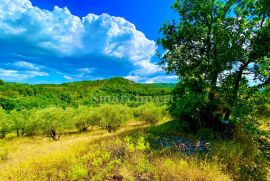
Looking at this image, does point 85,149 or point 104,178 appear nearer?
point 104,178

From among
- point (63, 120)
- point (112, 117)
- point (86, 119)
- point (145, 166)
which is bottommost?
point (86, 119)

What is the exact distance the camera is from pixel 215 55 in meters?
14.7

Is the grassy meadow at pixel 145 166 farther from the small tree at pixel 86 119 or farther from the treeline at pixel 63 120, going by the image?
the small tree at pixel 86 119

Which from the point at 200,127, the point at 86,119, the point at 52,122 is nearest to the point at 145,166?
the point at 200,127

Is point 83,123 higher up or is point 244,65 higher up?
point 244,65

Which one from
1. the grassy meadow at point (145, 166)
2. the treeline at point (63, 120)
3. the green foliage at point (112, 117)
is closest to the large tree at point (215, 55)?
the grassy meadow at point (145, 166)

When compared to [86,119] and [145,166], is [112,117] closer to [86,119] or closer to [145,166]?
[86,119]

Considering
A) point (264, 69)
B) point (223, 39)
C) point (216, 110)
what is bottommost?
point (216, 110)

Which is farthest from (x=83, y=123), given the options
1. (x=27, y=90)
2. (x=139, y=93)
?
(x=139, y=93)

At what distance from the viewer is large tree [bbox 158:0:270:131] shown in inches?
486

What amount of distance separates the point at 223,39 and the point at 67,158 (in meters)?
10.2

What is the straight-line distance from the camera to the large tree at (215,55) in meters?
12.3

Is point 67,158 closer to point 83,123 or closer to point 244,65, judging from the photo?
point 244,65

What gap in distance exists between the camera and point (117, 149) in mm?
9688
